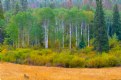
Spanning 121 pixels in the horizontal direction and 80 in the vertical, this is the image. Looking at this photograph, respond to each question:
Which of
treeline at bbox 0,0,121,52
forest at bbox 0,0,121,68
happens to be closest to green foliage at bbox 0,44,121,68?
forest at bbox 0,0,121,68

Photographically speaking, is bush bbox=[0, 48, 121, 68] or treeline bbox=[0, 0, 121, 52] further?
treeline bbox=[0, 0, 121, 52]

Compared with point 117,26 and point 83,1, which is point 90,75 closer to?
point 117,26

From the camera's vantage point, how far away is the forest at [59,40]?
36.2 m

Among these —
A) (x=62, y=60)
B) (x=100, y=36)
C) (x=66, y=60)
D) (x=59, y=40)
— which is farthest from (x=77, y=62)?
(x=59, y=40)

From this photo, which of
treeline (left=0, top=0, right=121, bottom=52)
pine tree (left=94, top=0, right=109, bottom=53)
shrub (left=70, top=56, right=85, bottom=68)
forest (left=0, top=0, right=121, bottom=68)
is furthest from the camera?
treeline (left=0, top=0, right=121, bottom=52)

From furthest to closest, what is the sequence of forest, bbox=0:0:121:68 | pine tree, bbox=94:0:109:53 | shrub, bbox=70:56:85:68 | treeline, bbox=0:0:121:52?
treeline, bbox=0:0:121:52
pine tree, bbox=94:0:109:53
forest, bbox=0:0:121:68
shrub, bbox=70:56:85:68

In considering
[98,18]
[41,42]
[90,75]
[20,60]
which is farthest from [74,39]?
[90,75]

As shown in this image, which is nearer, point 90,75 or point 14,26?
point 90,75

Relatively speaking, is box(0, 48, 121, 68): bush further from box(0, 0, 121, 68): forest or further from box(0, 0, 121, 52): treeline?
box(0, 0, 121, 52): treeline

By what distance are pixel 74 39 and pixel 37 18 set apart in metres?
8.16

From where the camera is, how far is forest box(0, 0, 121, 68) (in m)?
36.2

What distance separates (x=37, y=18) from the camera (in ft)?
176

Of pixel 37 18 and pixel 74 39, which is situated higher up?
pixel 37 18

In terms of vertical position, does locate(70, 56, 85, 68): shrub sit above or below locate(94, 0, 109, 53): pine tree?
below
